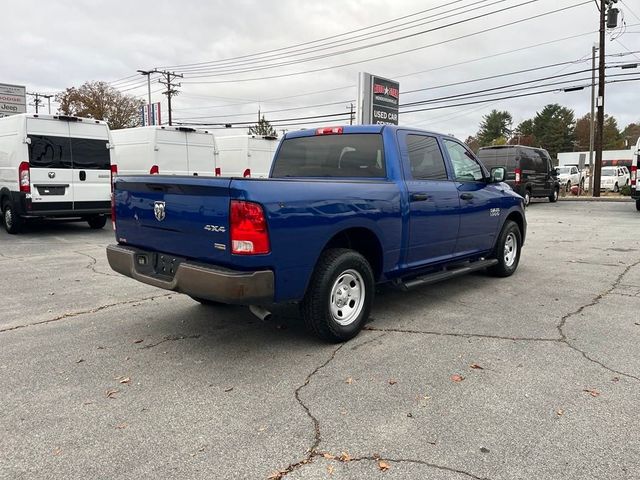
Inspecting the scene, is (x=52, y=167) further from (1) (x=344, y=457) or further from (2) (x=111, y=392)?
(1) (x=344, y=457)

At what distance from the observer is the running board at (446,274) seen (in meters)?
5.21

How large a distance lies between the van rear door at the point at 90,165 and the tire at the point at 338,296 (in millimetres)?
9063

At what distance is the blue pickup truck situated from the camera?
3.75m

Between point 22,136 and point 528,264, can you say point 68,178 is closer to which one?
point 22,136

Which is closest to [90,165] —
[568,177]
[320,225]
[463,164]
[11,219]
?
[11,219]

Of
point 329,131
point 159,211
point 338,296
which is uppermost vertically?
point 329,131

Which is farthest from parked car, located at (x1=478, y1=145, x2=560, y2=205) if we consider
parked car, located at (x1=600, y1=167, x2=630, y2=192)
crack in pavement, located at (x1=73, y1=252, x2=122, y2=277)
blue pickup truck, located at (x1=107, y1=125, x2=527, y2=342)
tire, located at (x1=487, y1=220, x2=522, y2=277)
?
parked car, located at (x1=600, y1=167, x2=630, y2=192)

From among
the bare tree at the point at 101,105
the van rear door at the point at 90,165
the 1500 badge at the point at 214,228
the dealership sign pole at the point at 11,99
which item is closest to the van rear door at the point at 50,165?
the van rear door at the point at 90,165

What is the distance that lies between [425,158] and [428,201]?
537 millimetres

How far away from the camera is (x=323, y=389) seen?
142 inches

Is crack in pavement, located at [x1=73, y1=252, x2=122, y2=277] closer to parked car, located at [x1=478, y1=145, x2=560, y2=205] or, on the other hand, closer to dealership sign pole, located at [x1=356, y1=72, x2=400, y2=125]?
dealership sign pole, located at [x1=356, y1=72, x2=400, y2=125]

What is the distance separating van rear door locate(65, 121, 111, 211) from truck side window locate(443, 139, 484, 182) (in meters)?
8.76

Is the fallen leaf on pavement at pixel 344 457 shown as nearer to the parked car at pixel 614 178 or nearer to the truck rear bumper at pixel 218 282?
the truck rear bumper at pixel 218 282

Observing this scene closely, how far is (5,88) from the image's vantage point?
30.1 meters
